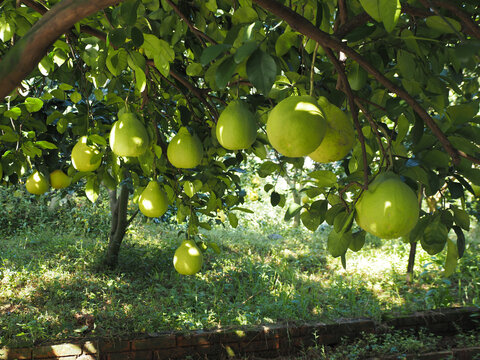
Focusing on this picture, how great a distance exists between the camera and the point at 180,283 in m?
4.65

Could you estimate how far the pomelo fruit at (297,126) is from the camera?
768mm

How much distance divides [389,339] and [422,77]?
2.81 m

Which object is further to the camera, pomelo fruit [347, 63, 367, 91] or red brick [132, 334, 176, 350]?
red brick [132, 334, 176, 350]

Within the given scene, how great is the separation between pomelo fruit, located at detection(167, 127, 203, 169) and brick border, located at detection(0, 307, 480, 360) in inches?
80.6

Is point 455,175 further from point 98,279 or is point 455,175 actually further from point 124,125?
point 98,279

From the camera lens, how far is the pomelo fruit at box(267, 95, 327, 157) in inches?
30.2

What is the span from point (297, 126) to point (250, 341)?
2.82 m

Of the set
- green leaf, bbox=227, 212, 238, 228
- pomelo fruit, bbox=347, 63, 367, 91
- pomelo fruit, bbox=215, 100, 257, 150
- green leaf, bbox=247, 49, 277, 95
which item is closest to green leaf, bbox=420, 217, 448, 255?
pomelo fruit, bbox=347, 63, 367, 91

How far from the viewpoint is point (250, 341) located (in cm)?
322

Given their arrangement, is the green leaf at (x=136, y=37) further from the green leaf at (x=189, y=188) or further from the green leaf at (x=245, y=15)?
the green leaf at (x=189, y=188)

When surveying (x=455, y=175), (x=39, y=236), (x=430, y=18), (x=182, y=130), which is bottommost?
(x=455, y=175)

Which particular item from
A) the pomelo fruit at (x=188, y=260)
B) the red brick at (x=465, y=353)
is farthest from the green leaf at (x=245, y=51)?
the red brick at (x=465, y=353)

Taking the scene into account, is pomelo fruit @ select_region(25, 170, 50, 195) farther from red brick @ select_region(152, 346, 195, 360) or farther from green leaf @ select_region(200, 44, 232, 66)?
green leaf @ select_region(200, 44, 232, 66)

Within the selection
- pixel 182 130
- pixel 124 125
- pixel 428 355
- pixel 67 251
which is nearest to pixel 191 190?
pixel 182 130
